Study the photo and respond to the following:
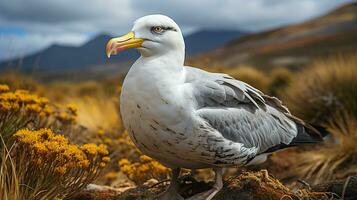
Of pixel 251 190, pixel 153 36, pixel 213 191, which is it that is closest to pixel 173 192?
pixel 213 191

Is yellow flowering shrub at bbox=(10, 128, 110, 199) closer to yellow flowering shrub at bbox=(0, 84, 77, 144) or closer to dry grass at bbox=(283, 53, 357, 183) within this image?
yellow flowering shrub at bbox=(0, 84, 77, 144)

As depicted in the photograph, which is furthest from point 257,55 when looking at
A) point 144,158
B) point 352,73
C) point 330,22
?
point 144,158

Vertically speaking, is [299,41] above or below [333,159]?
above

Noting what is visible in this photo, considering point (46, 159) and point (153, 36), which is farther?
point (153, 36)

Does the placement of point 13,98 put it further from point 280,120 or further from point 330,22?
point 330,22

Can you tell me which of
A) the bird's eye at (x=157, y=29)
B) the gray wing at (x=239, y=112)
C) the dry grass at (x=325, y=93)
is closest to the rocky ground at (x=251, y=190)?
the gray wing at (x=239, y=112)

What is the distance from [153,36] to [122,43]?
27cm

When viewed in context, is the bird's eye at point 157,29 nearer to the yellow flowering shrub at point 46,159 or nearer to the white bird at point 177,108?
the white bird at point 177,108

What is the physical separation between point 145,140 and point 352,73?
7.08 meters

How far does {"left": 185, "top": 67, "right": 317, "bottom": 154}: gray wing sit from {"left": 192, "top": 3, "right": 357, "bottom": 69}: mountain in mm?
38979

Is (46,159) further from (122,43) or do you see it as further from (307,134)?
(307,134)

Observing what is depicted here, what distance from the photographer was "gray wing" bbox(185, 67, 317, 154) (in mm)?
3935

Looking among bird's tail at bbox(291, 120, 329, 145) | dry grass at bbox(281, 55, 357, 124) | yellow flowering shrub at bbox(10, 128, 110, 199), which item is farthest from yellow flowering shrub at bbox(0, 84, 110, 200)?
dry grass at bbox(281, 55, 357, 124)

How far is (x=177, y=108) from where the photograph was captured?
3637 millimetres
